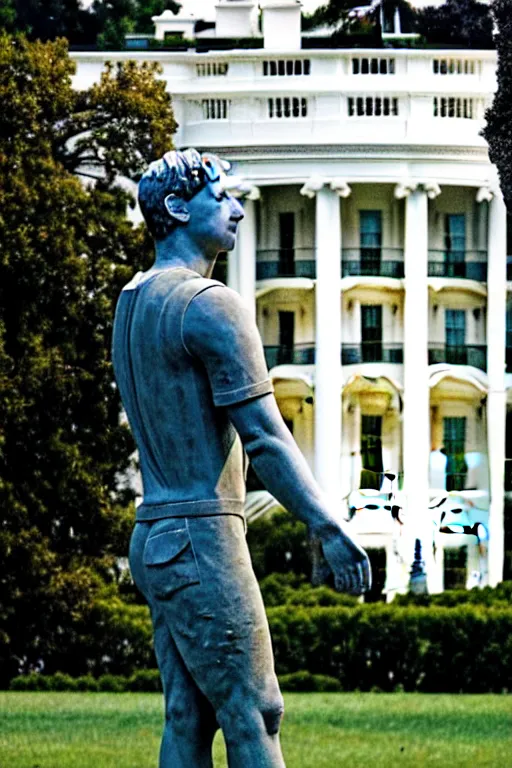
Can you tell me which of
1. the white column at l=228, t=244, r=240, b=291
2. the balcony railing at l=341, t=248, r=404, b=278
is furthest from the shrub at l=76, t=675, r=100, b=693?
the balcony railing at l=341, t=248, r=404, b=278

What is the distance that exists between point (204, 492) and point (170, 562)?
0.63 feet

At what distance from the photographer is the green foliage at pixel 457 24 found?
41.4 meters

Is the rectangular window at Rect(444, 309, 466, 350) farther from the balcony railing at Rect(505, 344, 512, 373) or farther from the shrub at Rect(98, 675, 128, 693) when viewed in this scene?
the shrub at Rect(98, 675, 128, 693)

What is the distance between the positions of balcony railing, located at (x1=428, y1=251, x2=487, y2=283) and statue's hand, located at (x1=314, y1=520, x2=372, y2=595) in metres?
35.9

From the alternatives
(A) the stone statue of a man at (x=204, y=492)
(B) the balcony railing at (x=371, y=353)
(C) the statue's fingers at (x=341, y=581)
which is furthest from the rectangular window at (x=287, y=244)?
(C) the statue's fingers at (x=341, y=581)

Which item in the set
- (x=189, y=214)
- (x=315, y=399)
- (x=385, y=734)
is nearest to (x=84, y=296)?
(x=385, y=734)

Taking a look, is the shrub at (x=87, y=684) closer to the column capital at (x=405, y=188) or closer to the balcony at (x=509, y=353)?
the column capital at (x=405, y=188)

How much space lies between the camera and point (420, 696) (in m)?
26.6

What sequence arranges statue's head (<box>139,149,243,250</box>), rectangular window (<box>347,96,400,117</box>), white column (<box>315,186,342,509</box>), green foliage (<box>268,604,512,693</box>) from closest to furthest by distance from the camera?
statue's head (<box>139,149,243,250</box>)
green foliage (<box>268,604,512,693</box>)
white column (<box>315,186,342,509</box>)
rectangular window (<box>347,96,400,117</box>)

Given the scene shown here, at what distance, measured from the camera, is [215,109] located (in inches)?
1731

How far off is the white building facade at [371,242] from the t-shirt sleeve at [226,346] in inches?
1334

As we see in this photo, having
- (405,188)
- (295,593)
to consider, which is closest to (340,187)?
(405,188)

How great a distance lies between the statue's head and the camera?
789 cm

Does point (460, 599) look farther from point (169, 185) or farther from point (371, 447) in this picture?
point (169, 185)
